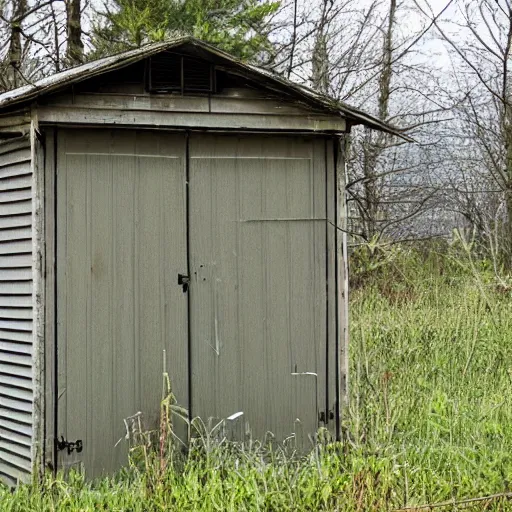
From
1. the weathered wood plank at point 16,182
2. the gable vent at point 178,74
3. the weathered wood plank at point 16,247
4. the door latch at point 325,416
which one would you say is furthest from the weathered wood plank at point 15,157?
the door latch at point 325,416

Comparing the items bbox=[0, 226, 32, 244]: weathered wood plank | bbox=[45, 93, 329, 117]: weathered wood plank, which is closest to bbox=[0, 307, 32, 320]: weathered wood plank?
bbox=[0, 226, 32, 244]: weathered wood plank

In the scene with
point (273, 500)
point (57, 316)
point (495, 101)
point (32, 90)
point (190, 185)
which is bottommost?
point (273, 500)

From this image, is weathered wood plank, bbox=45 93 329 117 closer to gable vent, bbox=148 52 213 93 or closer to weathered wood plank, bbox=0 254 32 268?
gable vent, bbox=148 52 213 93

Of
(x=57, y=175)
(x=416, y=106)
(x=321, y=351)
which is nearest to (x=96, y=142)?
(x=57, y=175)

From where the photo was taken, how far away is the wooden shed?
19.8 feet

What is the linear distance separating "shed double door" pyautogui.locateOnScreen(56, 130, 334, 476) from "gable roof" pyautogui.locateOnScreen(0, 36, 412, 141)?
0.35 metres

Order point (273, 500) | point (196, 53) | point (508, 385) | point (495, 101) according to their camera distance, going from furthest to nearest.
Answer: point (495, 101) → point (508, 385) → point (196, 53) → point (273, 500)

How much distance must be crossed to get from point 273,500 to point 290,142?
106 inches

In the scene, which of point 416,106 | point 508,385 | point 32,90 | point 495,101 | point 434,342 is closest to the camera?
point 32,90

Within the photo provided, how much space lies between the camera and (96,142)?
6.17m

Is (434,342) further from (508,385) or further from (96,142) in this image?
(96,142)

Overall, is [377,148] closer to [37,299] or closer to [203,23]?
[203,23]

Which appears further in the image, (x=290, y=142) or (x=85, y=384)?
(x=290, y=142)

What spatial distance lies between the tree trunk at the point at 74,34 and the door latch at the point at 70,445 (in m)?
8.60
